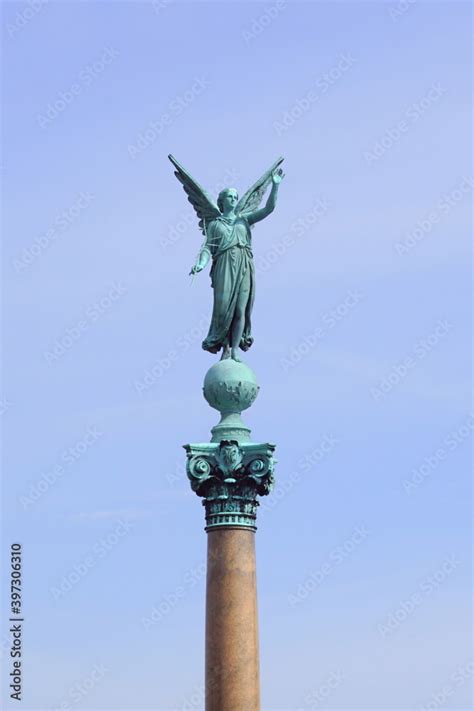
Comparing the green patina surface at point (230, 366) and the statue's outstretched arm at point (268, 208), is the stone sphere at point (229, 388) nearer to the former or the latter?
the green patina surface at point (230, 366)

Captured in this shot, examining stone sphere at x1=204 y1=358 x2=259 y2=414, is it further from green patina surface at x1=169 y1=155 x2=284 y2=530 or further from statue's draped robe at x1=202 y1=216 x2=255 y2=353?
statue's draped robe at x1=202 y1=216 x2=255 y2=353

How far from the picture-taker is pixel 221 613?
96.0 feet

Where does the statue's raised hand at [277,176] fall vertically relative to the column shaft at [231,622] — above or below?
above

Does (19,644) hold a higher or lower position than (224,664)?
higher

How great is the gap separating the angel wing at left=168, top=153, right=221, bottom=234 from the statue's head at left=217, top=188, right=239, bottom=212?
5.7 inches

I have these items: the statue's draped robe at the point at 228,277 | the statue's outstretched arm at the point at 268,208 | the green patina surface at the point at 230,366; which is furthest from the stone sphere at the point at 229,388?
the statue's outstretched arm at the point at 268,208

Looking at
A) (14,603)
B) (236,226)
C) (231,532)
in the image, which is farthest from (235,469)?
(14,603)

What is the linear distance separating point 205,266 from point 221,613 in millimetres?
7463

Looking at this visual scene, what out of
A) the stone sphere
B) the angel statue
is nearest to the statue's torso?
the angel statue

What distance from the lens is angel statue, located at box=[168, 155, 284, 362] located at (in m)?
32.0

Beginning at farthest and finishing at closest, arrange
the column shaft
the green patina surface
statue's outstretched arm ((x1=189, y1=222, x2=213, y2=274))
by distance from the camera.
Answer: statue's outstretched arm ((x1=189, y1=222, x2=213, y2=274))
the green patina surface
the column shaft

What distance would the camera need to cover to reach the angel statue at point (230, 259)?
32.0 metres

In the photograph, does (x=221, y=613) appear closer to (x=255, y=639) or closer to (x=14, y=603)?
(x=255, y=639)

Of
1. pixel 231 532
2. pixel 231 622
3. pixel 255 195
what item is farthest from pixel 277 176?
pixel 231 622
